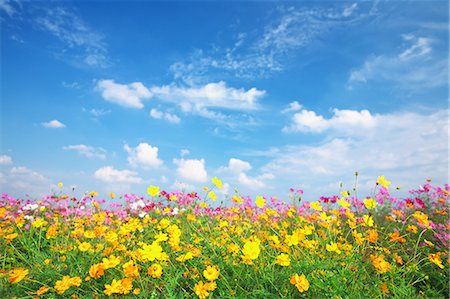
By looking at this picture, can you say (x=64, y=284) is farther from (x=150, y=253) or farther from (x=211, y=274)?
(x=211, y=274)

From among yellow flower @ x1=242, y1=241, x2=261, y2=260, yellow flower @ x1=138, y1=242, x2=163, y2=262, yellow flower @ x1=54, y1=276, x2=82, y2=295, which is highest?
yellow flower @ x1=242, y1=241, x2=261, y2=260

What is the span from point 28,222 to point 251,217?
363cm

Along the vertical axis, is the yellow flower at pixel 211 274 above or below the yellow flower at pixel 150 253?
below

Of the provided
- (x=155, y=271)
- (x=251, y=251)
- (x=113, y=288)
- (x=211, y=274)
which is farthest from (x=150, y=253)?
(x=251, y=251)

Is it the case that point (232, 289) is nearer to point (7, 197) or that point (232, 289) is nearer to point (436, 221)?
point (436, 221)

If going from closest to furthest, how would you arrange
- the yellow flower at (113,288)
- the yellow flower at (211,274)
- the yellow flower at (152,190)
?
the yellow flower at (113,288) < the yellow flower at (211,274) < the yellow flower at (152,190)

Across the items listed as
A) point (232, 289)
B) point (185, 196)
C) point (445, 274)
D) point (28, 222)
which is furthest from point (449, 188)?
point (28, 222)

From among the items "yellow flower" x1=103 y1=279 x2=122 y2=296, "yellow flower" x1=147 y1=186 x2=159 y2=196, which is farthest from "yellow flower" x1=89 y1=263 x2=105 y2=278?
"yellow flower" x1=147 y1=186 x2=159 y2=196

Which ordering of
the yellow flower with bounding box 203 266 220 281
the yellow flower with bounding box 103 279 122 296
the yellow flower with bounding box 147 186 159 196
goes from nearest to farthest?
1. the yellow flower with bounding box 103 279 122 296
2. the yellow flower with bounding box 203 266 220 281
3. the yellow flower with bounding box 147 186 159 196

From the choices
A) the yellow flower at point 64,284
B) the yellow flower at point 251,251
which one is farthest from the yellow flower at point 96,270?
the yellow flower at point 251,251

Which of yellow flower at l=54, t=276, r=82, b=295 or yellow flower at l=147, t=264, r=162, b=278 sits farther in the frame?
yellow flower at l=147, t=264, r=162, b=278

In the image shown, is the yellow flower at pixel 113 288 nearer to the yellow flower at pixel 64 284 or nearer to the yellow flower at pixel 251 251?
the yellow flower at pixel 64 284

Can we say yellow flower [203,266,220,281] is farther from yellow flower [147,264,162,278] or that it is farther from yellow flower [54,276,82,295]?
yellow flower [54,276,82,295]

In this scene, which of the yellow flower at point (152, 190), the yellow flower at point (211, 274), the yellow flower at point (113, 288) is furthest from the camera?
the yellow flower at point (152, 190)
